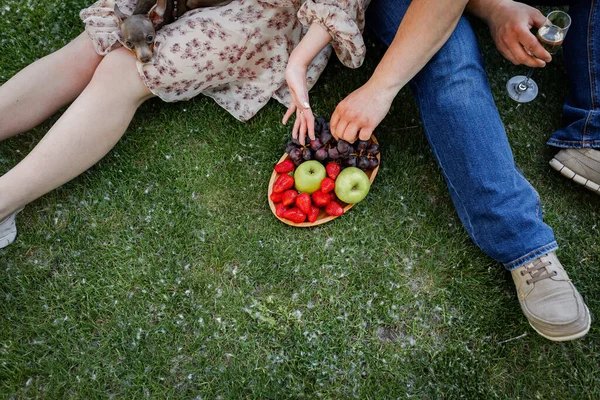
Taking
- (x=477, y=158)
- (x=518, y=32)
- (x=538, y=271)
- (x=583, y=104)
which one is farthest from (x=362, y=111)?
(x=583, y=104)

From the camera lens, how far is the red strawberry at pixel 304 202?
126 inches

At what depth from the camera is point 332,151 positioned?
10.7 ft

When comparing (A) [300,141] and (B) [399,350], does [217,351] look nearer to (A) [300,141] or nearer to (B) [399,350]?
(B) [399,350]

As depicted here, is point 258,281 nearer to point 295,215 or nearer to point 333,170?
point 295,215

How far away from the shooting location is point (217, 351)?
307cm

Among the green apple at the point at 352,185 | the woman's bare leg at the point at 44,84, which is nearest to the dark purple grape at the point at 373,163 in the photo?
the green apple at the point at 352,185

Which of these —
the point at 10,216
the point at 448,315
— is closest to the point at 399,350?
the point at 448,315

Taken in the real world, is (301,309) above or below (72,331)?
below

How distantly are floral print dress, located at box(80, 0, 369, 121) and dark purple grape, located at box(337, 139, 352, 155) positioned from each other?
1.64ft

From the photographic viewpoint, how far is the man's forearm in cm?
259

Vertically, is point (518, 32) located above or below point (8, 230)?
above

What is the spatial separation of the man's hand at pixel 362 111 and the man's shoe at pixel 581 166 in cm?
146

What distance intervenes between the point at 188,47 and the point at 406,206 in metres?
1.81

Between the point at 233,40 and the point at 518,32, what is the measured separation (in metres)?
1.81
